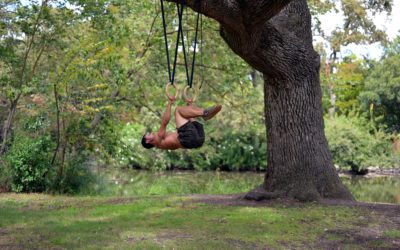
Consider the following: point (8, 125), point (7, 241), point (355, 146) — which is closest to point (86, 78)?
point (8, 125)

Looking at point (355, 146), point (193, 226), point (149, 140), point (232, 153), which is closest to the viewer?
point (149, 140)

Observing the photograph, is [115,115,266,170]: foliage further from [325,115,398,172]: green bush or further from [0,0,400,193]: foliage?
[0,0,400,193]: foliage

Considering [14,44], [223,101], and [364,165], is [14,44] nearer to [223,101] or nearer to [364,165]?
[223,101]

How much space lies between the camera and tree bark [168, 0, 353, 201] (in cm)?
921

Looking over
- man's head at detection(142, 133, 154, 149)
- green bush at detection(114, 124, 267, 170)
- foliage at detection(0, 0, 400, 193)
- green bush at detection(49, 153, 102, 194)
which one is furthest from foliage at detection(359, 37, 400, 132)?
man's head at detection(142, 133, 154, 149)

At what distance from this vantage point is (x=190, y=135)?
6523mm

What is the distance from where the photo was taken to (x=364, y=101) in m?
32.9

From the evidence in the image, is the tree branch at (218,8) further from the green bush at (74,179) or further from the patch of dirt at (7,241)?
the green bush at (74,179)

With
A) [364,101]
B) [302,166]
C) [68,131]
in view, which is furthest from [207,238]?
[364,101]

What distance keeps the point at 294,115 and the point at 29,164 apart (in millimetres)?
5860

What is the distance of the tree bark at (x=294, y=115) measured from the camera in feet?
30.2

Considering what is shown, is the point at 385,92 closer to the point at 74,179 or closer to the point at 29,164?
the point at 74,179

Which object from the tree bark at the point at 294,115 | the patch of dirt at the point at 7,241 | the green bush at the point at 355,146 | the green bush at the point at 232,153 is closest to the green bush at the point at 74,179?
the tree bark at the point at 294,115

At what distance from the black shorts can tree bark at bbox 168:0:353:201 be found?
2.70 meters
